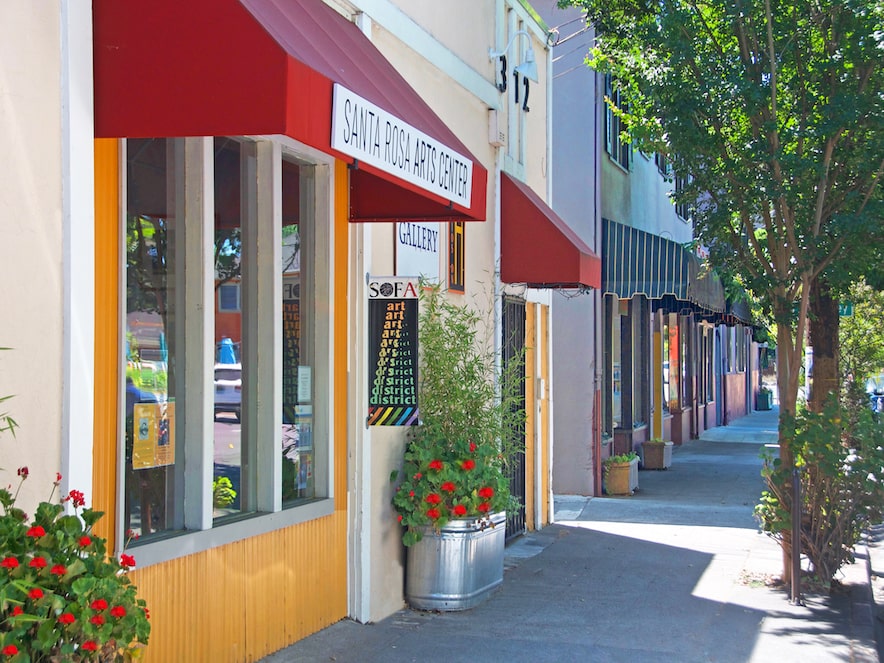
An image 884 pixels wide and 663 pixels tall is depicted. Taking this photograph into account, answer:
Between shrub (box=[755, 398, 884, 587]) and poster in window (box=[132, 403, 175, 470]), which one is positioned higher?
poster in window (box=[132, 403, 175, 470])

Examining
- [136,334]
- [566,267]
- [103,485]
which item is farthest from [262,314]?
[566,267]

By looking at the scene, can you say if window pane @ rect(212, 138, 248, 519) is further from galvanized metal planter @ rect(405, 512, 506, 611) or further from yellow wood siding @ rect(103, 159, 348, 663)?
galvanized metal planter @ rect(405, 512, 506, 611)

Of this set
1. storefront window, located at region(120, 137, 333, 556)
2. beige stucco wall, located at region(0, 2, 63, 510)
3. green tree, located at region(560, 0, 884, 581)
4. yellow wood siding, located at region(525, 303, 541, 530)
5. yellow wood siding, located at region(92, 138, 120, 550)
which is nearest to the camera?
beige stucco wall, located at region(0, 2, 63, 510)

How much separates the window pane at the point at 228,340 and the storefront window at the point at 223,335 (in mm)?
11

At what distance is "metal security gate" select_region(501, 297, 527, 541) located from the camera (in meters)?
10.6

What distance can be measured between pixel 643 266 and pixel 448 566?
7.77 meters

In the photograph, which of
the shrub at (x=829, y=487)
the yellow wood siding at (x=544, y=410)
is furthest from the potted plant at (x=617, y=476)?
the shrub at (x=829, y=487)

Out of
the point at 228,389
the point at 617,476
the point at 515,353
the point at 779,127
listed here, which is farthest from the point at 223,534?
the point at 617,476

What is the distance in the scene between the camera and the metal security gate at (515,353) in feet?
34.7

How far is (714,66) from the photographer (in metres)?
9.01

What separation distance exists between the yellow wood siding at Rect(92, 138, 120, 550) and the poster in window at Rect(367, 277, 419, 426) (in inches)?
102

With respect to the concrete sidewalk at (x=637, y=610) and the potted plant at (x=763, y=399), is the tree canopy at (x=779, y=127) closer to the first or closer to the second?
the concrete sidewalk at (x=637, y=610)

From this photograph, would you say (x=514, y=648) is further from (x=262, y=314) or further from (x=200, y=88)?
(x=200, y=88)

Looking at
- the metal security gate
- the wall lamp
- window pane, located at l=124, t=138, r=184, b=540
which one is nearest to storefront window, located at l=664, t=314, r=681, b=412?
the metal security gate
